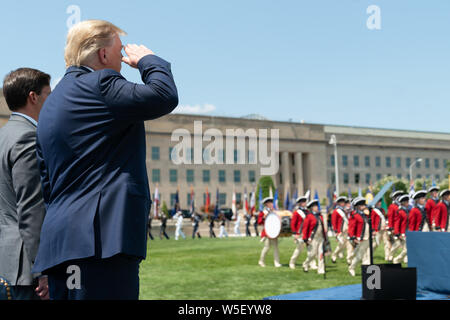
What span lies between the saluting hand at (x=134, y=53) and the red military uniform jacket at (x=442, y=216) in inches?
684

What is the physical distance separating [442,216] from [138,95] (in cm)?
1768

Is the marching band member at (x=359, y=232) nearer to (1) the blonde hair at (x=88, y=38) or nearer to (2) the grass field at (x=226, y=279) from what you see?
(2) the grass field at (x=226, y=279)

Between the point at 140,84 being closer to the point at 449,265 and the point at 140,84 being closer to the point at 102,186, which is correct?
the point at 102,186

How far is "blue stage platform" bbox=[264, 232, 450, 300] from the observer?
816cm

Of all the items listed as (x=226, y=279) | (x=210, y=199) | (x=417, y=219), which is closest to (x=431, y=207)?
(x=417, y=219)

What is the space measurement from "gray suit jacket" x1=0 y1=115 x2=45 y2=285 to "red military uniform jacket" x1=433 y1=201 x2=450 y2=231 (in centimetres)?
1721

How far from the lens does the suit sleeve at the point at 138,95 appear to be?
2.01 metres

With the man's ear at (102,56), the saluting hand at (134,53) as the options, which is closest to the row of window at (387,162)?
the saluting hand at (134,53)

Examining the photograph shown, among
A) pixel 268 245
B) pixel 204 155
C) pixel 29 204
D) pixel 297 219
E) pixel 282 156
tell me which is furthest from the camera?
pixel 282 156

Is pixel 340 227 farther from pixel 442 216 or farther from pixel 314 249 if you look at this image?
pixel 314 249

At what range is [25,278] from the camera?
2.65 meters

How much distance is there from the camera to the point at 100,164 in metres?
2.03

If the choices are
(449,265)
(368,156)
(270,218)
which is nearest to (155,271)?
(270,218)

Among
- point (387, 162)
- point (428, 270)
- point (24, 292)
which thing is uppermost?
point (387, 162)
